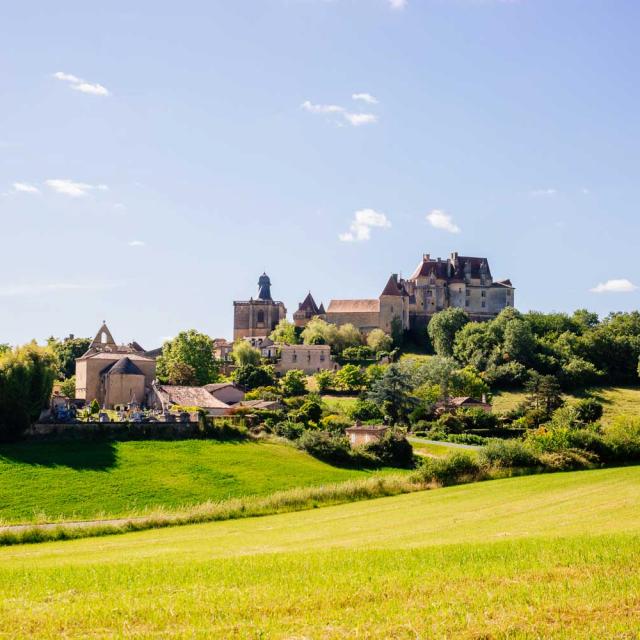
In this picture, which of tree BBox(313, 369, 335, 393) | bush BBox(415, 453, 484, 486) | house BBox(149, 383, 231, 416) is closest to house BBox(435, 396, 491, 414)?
tree BBox(313, 369, 335, 393)

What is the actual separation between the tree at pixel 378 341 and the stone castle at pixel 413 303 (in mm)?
5637

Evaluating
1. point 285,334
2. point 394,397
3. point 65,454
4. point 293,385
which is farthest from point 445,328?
point 65,454

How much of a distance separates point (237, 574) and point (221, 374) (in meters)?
76.2

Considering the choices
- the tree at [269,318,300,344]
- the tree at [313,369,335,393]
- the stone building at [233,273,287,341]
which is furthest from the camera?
the stone building at [233,273,287,341]

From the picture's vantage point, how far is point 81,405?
56.4 m

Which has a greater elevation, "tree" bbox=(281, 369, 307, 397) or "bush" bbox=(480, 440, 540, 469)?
"tree" bbox=(281, 369, 307, 397)

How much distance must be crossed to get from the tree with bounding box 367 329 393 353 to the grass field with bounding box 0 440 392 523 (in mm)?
49159

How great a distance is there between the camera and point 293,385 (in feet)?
241

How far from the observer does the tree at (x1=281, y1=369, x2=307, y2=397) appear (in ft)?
240

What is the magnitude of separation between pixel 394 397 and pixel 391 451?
59.2ft

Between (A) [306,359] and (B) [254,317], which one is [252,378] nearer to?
(A) [306,359]

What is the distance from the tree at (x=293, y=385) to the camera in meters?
73.1

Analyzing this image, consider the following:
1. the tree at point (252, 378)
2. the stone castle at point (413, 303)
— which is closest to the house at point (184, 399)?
the tree at point (252, 378)

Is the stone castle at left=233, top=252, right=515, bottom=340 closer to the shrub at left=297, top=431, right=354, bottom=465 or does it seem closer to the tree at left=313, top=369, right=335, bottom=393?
the tree at left=313, top=369, right=335, bottom=393
